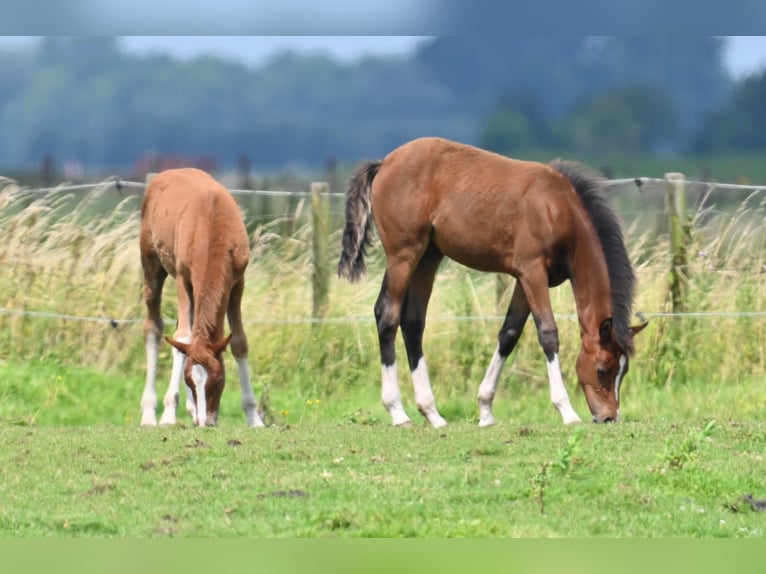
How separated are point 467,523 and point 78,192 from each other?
32.5 ft

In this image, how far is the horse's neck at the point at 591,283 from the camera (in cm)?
1112

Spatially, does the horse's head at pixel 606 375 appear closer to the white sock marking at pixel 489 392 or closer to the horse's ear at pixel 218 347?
the white sock marking at pixel 489 392

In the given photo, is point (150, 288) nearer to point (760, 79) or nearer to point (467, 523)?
point (760, 79)

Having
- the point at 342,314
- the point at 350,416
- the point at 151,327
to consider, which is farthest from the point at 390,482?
the point at 342,314

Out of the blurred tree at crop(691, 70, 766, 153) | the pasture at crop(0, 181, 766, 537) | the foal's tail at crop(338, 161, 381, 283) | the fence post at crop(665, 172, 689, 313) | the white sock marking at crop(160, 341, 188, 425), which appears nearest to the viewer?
the pasture at crop(0, 181, 766, 537)

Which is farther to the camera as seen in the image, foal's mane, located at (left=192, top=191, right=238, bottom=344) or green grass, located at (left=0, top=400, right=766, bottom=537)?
foal's mane, located at (left=192, top=191, right=238, bottom=344)

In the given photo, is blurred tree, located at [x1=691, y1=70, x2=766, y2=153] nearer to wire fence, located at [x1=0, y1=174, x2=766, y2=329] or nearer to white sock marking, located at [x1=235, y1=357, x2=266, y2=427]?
wire fence, located at [x1=0, y1=174, x2=766, y2=329]

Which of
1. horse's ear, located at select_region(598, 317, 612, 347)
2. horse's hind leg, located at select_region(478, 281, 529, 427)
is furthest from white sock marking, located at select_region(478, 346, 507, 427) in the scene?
horse's ear, located at select_region(598, 317, 612, 347)

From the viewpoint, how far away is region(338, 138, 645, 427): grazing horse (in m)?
Result: 11.1

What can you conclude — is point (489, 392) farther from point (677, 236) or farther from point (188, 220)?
point (677, 236)

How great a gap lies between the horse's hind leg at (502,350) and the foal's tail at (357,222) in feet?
4.43

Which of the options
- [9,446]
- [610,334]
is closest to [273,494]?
[9,446]

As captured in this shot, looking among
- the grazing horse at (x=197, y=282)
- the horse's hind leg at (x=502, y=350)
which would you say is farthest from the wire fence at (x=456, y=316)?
the horse's hind leg at (x=502, y=350)

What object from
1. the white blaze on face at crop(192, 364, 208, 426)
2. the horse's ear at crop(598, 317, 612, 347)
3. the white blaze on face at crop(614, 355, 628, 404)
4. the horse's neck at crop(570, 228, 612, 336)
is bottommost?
the white blaze on face at crop(192, 364, 208, 426)
